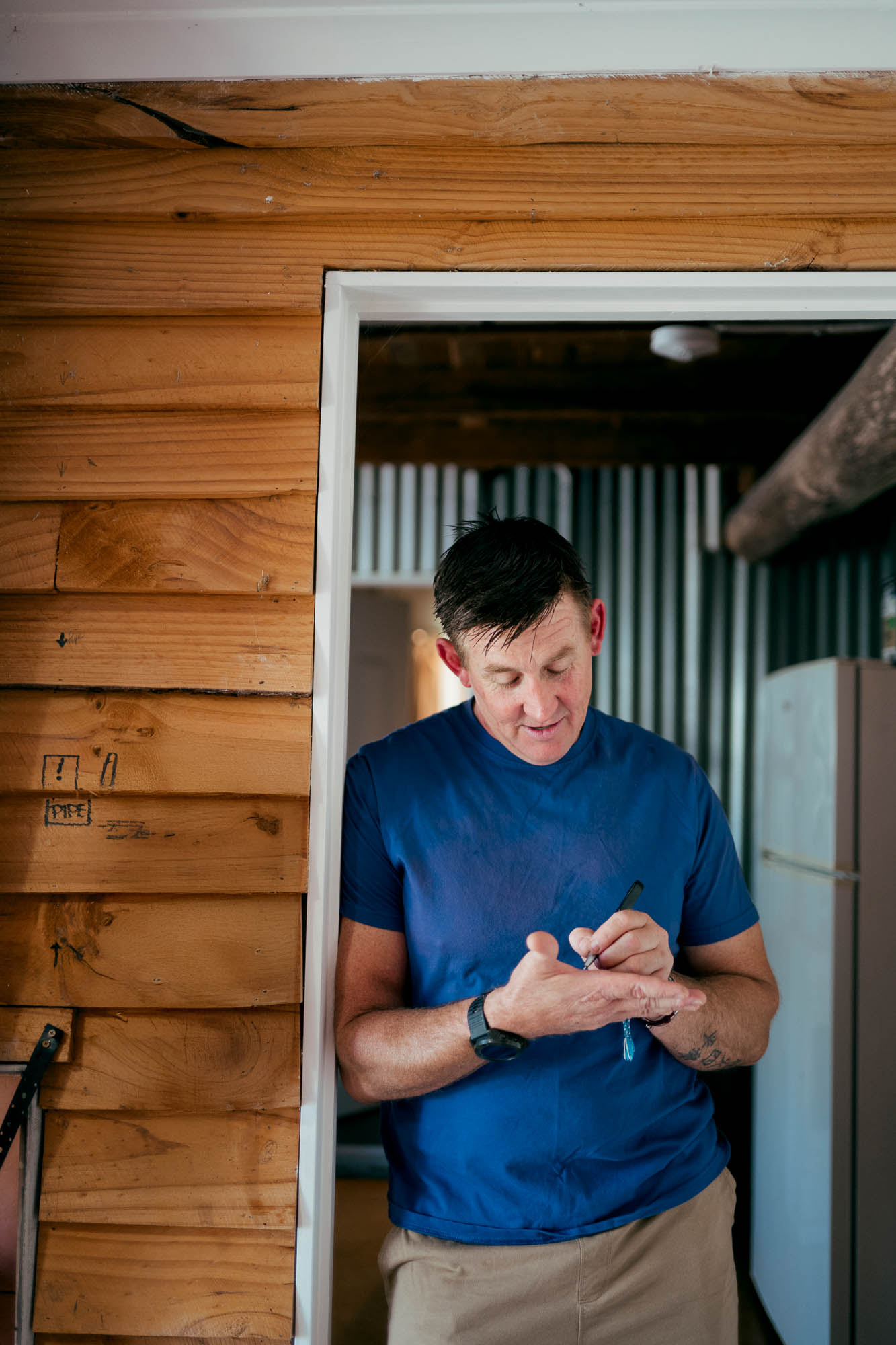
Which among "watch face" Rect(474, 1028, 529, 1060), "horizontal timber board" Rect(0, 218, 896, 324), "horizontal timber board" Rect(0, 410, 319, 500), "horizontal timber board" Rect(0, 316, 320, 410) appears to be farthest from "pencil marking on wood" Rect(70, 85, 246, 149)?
"watch face" Rect(474, 1028, 529, 1060)

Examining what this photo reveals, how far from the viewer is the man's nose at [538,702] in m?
1.47

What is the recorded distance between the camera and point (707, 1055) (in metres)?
1.48

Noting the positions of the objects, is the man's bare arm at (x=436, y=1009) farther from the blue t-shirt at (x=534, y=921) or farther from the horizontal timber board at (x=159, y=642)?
the horizontal timber board at (x=159, y=642)

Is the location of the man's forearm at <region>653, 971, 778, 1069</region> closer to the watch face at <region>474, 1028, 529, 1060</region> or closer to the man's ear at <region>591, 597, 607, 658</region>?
the watch face at <region>474, 1028, 529, 1060</region>

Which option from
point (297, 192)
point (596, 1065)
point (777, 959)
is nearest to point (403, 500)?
point (777, 959)

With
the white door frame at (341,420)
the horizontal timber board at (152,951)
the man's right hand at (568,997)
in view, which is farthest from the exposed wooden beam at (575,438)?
the man's right hand at (568,997)

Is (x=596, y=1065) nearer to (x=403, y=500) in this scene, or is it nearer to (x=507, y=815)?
(x=507, y=815)

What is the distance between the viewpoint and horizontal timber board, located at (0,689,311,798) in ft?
4.84

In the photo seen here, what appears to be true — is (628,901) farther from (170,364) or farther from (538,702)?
(170,364)

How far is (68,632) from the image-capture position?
1507 mm

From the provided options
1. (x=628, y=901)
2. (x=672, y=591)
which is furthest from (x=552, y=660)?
(x=672, y=591)

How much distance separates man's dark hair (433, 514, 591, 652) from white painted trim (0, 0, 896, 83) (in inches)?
29.2

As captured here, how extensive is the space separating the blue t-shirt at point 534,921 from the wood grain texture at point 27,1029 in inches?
18.1

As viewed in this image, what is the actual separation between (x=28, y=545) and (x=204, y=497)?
0.95ft
